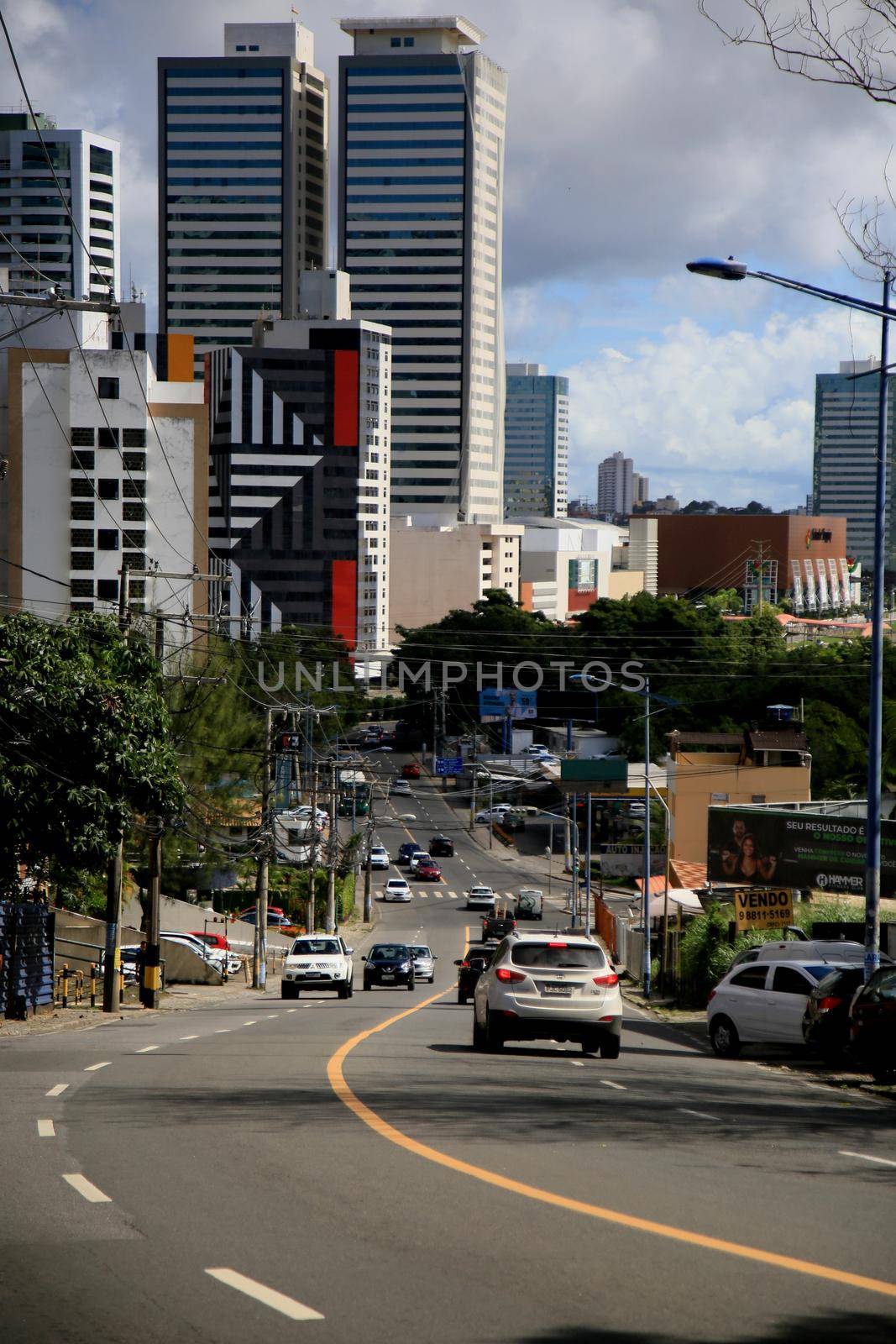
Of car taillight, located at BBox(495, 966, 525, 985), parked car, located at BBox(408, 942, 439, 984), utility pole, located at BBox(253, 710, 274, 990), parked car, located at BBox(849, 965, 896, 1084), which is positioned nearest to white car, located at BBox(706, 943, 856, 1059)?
parked car, located at BBox(849, 965, 896, 1084)

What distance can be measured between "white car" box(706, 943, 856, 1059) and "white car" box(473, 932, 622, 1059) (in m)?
3.65

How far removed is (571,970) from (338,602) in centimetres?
13464

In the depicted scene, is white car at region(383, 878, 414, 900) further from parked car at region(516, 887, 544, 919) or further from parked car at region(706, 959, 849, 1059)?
parked car at region(706, 959, 849, 1059)

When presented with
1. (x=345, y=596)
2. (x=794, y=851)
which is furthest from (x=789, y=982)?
(x=345, y=596)

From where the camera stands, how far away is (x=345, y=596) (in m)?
152

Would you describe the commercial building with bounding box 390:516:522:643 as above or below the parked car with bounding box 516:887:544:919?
above

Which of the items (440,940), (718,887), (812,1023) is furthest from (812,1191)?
(440,940)

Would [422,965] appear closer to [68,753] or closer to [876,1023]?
[68,753]

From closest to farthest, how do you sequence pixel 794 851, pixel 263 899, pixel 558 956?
pixel 558 956
pixel 794 851
pixel 263 899

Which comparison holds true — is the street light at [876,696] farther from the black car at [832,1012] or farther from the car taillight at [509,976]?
the car taillight at [509,976]

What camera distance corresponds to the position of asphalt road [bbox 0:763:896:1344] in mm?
6676

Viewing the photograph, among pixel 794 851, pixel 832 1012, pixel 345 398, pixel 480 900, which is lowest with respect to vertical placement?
pixel 480 900

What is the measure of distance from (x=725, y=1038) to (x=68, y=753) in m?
12.2

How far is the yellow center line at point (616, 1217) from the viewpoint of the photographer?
24.3 ft
